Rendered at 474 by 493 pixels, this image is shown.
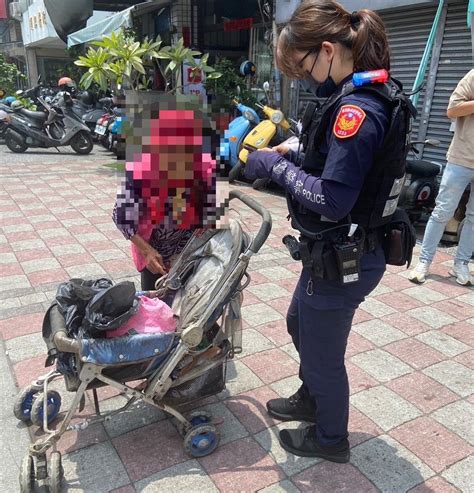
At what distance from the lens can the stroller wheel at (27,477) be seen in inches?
75.0

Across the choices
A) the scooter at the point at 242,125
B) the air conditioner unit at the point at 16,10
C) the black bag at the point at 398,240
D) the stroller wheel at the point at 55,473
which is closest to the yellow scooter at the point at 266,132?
the scooter at the point at 242,125

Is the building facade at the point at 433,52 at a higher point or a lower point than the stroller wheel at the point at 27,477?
higher

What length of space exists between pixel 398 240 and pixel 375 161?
412 millimetres

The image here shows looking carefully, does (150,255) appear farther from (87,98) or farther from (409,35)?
(87,98)

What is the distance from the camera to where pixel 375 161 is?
1768 millimetres

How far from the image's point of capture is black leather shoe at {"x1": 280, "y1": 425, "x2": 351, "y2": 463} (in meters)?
2.25

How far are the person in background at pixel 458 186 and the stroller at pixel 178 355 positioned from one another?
260 centimetres

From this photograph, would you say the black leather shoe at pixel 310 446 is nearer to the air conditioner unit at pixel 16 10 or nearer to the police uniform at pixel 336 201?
the police uniform at pixel 336 201

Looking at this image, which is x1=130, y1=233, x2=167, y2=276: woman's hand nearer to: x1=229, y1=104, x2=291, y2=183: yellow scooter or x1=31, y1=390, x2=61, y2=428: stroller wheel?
x1=31, y1=390, x2=61, y2=428: stroller wheel

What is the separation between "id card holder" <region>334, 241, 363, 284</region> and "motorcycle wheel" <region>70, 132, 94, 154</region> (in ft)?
32.4

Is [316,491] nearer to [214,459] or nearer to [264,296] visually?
[214,459]

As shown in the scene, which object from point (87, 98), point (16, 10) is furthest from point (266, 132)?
point (16, 10)

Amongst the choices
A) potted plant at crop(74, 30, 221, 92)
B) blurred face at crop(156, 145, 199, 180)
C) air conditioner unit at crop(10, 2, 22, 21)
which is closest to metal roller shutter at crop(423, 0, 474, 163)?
potted plant at crop(74, 30, 221, 92)

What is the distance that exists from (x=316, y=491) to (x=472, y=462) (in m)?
0.80
